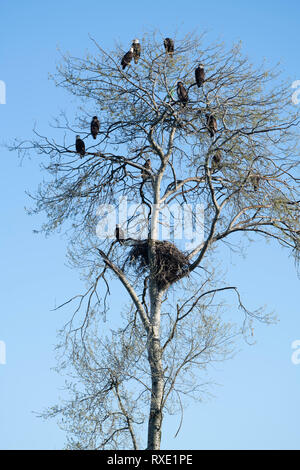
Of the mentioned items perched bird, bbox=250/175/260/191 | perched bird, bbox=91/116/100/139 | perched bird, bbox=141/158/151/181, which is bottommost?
perched bird, bbox=250/175/260/191

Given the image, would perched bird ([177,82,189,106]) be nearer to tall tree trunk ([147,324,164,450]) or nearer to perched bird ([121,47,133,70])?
perched bird ([121,47,133,70])

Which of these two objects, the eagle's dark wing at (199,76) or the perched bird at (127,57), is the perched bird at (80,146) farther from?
the eagle's dark wing at (199,76)

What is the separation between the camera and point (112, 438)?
42.8 feet

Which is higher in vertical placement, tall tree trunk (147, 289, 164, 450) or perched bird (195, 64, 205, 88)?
perched bird (195, 64, 205, 88)

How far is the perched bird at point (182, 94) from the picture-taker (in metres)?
13.0

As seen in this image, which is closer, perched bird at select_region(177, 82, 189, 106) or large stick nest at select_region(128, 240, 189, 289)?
perched bird at select_region(177, 82, 189, 106)

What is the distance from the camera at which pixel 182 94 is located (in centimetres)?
1297

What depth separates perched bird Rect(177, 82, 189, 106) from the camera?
1297 cm

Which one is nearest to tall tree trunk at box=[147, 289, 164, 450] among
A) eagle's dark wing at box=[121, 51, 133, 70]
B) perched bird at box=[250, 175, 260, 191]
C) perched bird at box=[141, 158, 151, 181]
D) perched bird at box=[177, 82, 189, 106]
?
perched bird at box=[141, 158, 151, 181]

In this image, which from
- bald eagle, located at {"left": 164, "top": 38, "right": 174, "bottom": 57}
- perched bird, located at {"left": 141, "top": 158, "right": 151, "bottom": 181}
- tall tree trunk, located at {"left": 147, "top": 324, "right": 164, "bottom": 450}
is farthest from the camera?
perched bird, located at {"left": 141, "top": 158, "right": 151, "bottom": 181}

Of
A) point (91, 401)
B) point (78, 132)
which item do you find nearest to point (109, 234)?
point (78, 132)

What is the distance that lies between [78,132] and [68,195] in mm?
1132

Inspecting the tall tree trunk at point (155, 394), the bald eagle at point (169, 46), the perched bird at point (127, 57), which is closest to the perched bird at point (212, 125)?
the bald eagle at point (169, 46)

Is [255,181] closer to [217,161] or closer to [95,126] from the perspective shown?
[217,161]
